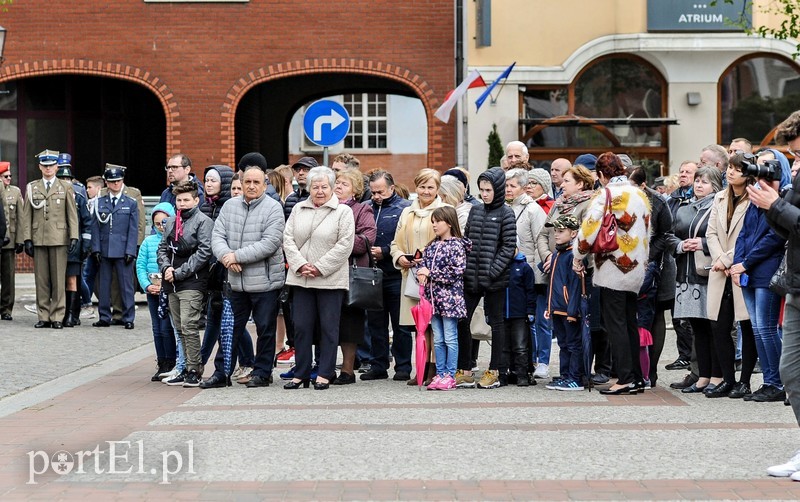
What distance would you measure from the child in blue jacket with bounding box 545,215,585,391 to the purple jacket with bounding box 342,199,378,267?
157 centimetres

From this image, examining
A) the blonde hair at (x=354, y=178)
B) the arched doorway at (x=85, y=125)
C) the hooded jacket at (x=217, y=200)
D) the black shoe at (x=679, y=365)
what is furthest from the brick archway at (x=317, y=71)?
the hooded jacket at (x=217, y=200)

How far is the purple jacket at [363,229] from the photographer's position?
11016mm

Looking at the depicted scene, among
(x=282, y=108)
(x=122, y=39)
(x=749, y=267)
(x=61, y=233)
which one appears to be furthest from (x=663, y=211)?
(x=282, y=108)

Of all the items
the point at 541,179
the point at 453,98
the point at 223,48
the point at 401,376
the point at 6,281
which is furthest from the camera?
the point at 223,48

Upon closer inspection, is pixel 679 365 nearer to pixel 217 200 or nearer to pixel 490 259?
pixel 490 259

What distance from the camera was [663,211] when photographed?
10.2 meters

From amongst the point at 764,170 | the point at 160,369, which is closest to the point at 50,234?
the point at 160,369

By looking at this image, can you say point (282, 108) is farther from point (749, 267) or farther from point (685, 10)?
point (749, 267)

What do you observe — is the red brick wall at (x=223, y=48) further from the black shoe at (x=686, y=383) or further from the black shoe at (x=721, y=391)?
the black shoe at (x=721, y=391)

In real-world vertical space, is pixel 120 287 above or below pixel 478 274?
below

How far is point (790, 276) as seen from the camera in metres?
7.08

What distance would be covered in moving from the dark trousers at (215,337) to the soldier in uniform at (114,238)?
5111mm

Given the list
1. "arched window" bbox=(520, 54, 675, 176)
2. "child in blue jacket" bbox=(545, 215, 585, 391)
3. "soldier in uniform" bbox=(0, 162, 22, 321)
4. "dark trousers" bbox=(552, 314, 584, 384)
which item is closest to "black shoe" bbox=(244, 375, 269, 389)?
"child in blue jacket" bbox=(545, 215, 585, 391)

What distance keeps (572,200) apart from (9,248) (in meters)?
9.03
